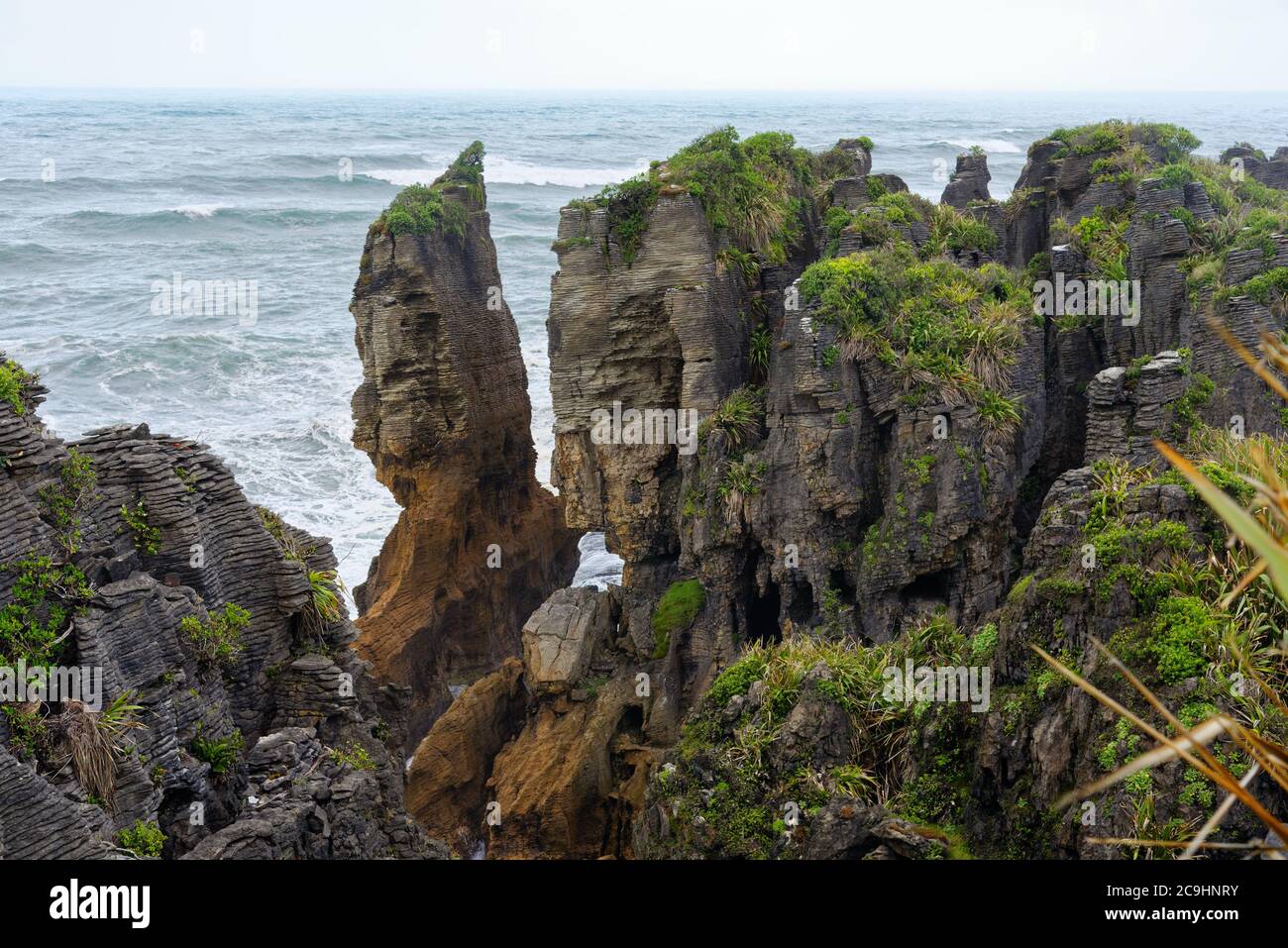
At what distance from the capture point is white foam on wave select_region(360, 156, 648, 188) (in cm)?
7438

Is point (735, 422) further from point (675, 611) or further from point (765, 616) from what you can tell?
point (675, 611)

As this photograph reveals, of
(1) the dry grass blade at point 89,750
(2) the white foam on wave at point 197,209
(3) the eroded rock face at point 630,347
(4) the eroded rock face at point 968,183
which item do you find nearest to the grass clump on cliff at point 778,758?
(1) the dry grass blade at point 89,750

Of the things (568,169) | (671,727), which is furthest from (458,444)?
(568,169)

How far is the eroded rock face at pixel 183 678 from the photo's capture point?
8.28 meters

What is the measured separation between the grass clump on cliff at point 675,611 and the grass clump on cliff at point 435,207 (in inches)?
326

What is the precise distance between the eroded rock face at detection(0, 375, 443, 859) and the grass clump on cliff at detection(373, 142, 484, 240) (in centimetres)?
1003

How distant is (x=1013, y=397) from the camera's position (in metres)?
16.0

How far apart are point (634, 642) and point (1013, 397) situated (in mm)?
7049

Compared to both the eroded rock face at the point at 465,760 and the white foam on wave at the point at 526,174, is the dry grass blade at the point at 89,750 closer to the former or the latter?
the eroded rock face at the point at 465,760

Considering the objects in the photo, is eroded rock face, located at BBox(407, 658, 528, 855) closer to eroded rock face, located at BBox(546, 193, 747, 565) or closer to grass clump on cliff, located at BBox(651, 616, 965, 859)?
eroded rock face, located at BBox(546, 193, 747, 565)

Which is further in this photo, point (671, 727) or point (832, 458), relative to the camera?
point (671, 727)

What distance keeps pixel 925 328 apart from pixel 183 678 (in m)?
10.9
